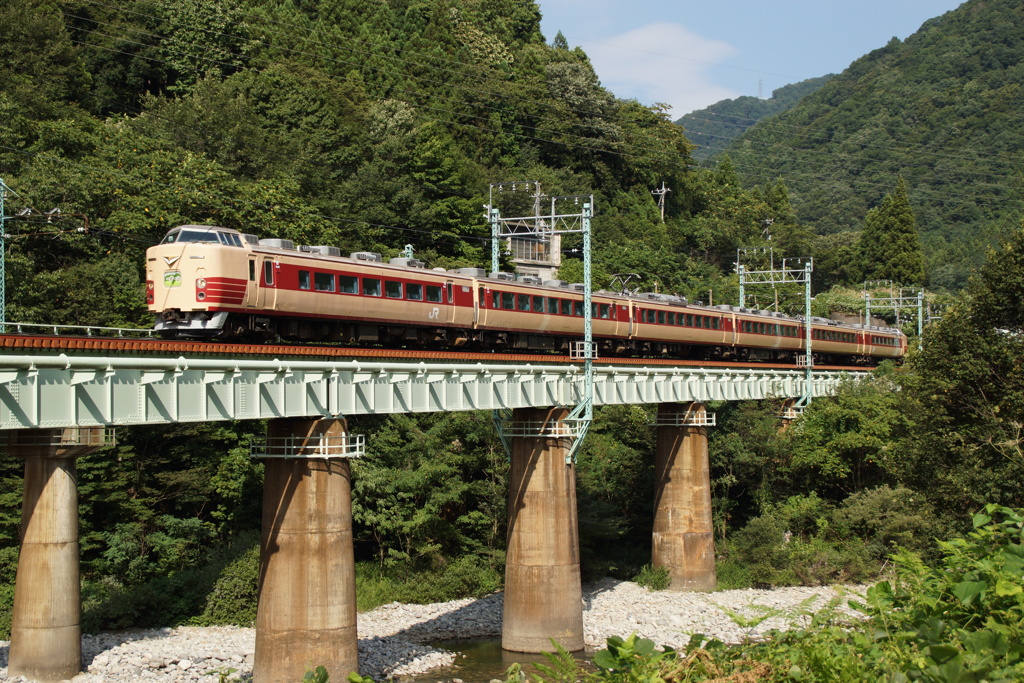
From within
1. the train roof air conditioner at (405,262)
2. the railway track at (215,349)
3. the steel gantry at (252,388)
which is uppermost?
the train roof air conditioner at (405,262)

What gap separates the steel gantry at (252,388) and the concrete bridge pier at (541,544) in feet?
4.77

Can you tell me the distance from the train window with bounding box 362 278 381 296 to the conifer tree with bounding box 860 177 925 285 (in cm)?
9400

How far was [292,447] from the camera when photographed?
2445cm

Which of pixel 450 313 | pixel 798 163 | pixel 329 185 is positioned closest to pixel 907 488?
pixel 450 313

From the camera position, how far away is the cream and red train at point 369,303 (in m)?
25.6

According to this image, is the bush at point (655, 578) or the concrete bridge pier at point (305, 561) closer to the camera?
the concrete bridge pier at point (305, 561)

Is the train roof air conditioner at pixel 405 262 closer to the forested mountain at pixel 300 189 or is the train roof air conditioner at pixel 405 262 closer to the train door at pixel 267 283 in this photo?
the train door at pixel 267 283

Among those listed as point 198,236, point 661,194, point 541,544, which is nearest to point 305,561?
point 198,236

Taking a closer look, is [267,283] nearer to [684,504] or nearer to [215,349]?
[215,349]

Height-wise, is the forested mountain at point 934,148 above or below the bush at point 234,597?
above

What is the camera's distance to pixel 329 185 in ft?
201

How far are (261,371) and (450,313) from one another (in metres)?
10.7

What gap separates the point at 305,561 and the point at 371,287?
28.2ft

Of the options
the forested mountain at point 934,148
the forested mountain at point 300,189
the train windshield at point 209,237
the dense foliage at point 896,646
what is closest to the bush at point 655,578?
the forested mountain at point 300,189
